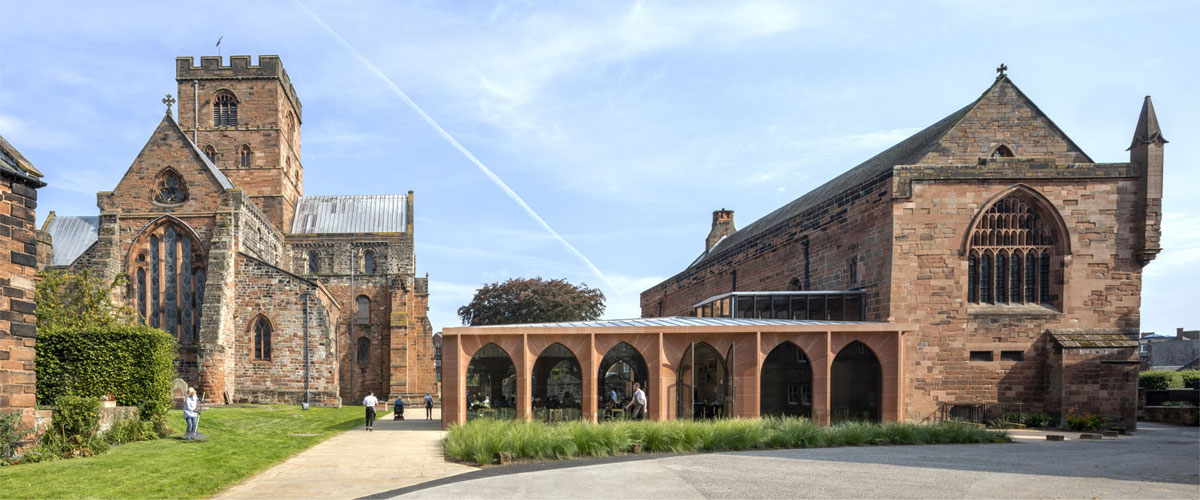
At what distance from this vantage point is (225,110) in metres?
47.7

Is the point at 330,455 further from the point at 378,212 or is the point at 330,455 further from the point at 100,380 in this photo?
the point at 378,212

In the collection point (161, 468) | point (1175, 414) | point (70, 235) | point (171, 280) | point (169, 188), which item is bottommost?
point (1175, 414)

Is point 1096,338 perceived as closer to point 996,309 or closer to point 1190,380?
point 996,309

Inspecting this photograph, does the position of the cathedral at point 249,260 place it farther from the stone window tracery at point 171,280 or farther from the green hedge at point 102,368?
the green hedge at point 102,368

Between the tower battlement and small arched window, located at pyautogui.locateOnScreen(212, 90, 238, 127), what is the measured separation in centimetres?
120

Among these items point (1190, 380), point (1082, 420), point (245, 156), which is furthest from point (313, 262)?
point (1190, 380)

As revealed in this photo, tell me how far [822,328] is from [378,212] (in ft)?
117

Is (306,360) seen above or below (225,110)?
below

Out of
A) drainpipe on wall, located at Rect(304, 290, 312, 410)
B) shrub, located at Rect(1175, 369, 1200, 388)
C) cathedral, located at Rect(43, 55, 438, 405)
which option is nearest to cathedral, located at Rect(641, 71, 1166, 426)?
shrub, located at Rect(1175, 369, 1200, 388)

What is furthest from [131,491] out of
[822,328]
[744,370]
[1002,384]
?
[1002,384]

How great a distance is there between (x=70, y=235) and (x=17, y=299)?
33469 millimetres

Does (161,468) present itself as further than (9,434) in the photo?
No

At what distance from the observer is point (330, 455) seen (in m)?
15.1

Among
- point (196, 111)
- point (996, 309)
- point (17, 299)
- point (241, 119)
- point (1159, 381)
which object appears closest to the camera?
point (17, 299)
